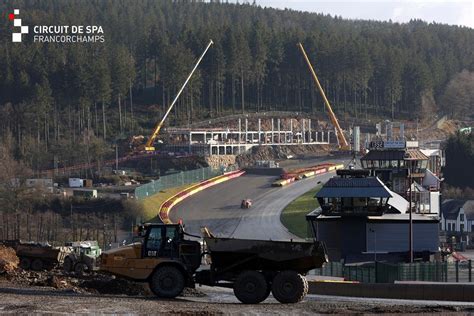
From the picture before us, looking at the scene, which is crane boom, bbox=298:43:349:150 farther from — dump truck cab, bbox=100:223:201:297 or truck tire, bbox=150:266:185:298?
truck tire, bbox=150:266:185:298

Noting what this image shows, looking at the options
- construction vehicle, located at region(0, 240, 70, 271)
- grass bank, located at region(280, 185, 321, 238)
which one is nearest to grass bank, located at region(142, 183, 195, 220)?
grass bank, located at region(280, 185, 321, 238)

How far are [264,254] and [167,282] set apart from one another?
273 centimetres

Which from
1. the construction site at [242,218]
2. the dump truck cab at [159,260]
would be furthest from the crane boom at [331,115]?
the dump truck cab at [159,260]

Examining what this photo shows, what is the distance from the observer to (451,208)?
4048 inches

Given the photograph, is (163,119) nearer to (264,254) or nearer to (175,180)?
(175,180)

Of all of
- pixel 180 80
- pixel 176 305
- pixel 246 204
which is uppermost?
pixel 180 80

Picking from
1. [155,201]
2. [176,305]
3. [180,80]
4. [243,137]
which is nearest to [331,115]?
[243,137]

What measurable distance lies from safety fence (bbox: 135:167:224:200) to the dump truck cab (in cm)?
6205

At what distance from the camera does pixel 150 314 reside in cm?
2691

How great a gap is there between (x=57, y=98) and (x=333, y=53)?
132ft

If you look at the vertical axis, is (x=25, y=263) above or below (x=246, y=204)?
above

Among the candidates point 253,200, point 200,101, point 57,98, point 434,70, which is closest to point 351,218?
point 253,200

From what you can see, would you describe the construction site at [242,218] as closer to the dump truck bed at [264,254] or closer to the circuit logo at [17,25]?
the dump truck bed at [264,254]

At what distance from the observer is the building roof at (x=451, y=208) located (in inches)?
4011
